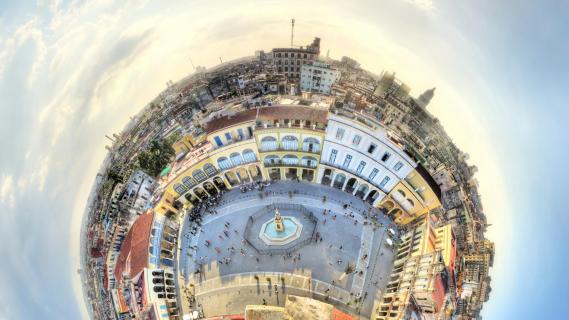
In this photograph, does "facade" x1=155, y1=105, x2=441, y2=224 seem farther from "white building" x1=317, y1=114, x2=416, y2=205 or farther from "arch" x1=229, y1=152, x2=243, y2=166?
"arch" x1=229, y1=152, x2=243, y2=166

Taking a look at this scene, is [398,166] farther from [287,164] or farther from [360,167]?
[287,164]

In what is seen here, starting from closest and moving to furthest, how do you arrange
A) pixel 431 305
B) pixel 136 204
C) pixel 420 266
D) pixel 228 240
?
pixel 431 305, pixel 420 266, pixel 228 240, pixel 136 204

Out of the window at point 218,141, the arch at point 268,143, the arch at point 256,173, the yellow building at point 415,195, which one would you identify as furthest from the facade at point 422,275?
the window at point 218,141

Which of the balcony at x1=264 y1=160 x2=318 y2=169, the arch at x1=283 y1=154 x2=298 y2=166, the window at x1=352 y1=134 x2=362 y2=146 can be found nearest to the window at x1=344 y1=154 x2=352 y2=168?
the window at x1=352 y1=134 x2=362 y2=146

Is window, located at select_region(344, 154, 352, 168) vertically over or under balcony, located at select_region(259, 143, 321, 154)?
under

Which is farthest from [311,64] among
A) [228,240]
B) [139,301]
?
[139,301]

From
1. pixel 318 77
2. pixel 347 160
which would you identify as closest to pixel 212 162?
pixel 347 160

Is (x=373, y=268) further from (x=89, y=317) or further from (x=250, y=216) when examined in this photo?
(x=89, y=317)
